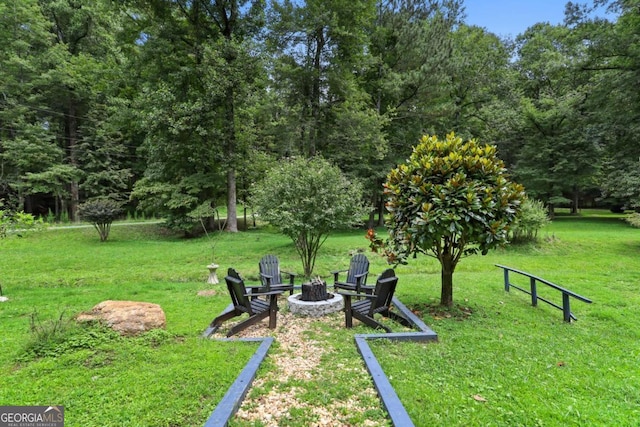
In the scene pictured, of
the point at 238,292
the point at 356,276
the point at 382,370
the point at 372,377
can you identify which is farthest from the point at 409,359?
the point at 356,276

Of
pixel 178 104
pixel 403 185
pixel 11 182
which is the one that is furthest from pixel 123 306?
pixel 11 182

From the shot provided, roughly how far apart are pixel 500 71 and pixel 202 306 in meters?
23.3

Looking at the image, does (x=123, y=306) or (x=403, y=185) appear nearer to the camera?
(x=123, y=306)

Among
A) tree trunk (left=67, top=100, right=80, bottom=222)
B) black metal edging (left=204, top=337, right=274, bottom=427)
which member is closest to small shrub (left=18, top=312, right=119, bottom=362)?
black metal edging (left=204, top=337, right=274, bottom=427)

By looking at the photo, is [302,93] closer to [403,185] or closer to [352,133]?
[352,133]

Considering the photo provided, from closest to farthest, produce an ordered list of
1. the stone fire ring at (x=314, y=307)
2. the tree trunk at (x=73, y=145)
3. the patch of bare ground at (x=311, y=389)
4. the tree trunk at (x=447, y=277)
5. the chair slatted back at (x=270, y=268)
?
the patch of bare ground at (x=311, y=389)
the stone fire ring at (x=314, y=307)
the tree trunk at (x=447, y=277)
the chair slatted back at (x=270, y=268)
the tree trunk at (x=73, y=145)

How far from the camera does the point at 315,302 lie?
4.89 meters

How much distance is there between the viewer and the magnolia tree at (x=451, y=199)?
4207mm

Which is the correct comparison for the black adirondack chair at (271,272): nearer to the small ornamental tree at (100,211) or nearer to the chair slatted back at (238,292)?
the chair slatted back at (238,292)

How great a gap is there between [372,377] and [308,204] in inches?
196

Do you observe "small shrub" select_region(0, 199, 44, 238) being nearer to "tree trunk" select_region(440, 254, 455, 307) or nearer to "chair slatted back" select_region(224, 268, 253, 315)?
"chair slatted back" select_region(224, 268, 253, 315)

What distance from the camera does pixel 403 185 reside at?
187 inches

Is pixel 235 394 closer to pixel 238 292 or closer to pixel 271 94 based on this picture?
pixel 238 292

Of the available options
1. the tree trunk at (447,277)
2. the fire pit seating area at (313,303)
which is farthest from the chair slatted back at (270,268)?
the tree trunk at (447,277)
